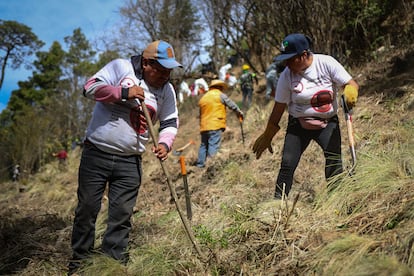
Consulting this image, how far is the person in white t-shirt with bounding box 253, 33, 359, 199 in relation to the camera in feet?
11.1

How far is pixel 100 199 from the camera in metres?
3.05

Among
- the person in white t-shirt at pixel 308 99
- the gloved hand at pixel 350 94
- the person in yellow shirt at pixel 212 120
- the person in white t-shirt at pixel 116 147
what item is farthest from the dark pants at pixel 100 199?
the person in yellow shirt at pixel 212 120

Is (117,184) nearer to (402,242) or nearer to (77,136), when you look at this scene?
(402,242)

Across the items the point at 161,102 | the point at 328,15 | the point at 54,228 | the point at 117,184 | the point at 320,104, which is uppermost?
the point at 328,15

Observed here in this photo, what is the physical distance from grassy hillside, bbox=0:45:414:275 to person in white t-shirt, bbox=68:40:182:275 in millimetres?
226

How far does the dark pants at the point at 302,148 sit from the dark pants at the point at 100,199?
1338 mm

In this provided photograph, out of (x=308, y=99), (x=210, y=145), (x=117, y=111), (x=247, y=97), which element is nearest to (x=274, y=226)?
(x=308, y=99)

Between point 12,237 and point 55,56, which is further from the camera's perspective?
point 55,56

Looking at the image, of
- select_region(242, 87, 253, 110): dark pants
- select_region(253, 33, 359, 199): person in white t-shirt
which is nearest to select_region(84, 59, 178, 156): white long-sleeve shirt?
→ select_region(253, 33, 359, 199): person in white t-shirt

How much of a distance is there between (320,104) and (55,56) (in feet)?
98.6

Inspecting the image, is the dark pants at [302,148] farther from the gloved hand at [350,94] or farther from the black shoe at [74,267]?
the black shoe at [74,267]

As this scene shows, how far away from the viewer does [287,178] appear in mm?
3508

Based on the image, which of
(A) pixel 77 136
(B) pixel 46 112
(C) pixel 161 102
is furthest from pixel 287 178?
(B) pixel 46 112

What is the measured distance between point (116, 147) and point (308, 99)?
168 cm
